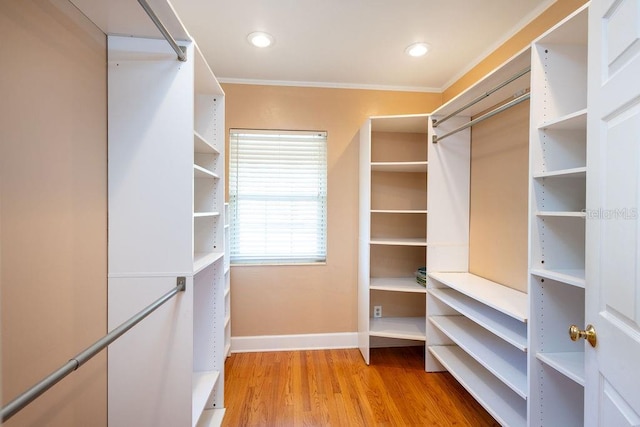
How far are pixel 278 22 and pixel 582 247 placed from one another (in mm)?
2126

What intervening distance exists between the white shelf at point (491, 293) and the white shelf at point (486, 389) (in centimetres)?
58

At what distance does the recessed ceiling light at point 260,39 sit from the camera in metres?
1.87

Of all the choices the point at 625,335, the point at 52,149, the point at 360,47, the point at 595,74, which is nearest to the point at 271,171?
the point at 360,47

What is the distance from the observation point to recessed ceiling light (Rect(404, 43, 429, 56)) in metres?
1.98

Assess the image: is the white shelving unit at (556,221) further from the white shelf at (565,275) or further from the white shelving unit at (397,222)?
the white shelving unit at (397,222)

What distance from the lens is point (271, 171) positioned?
2.57 m

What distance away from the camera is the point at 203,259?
4.91 ft

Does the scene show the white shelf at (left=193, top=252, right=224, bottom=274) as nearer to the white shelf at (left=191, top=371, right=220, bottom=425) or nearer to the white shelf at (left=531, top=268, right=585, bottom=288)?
the white shelf at (left=191, top=371, right=220, bottom=425)

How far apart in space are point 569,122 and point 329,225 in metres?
1.85

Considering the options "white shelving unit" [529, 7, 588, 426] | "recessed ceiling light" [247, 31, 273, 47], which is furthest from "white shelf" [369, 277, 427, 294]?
"recessed ceiling light" [247, 31, 273, 47]

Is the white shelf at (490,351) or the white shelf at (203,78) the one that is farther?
the white shelf at (490,351)

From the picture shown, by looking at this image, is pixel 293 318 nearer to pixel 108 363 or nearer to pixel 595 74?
pixel 108 363

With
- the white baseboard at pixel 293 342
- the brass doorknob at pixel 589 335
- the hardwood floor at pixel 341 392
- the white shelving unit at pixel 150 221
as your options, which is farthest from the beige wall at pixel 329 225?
the brass doorknob at pixel 589 335

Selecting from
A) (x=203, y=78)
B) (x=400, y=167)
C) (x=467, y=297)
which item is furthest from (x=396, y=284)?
(x=203, y=78)
